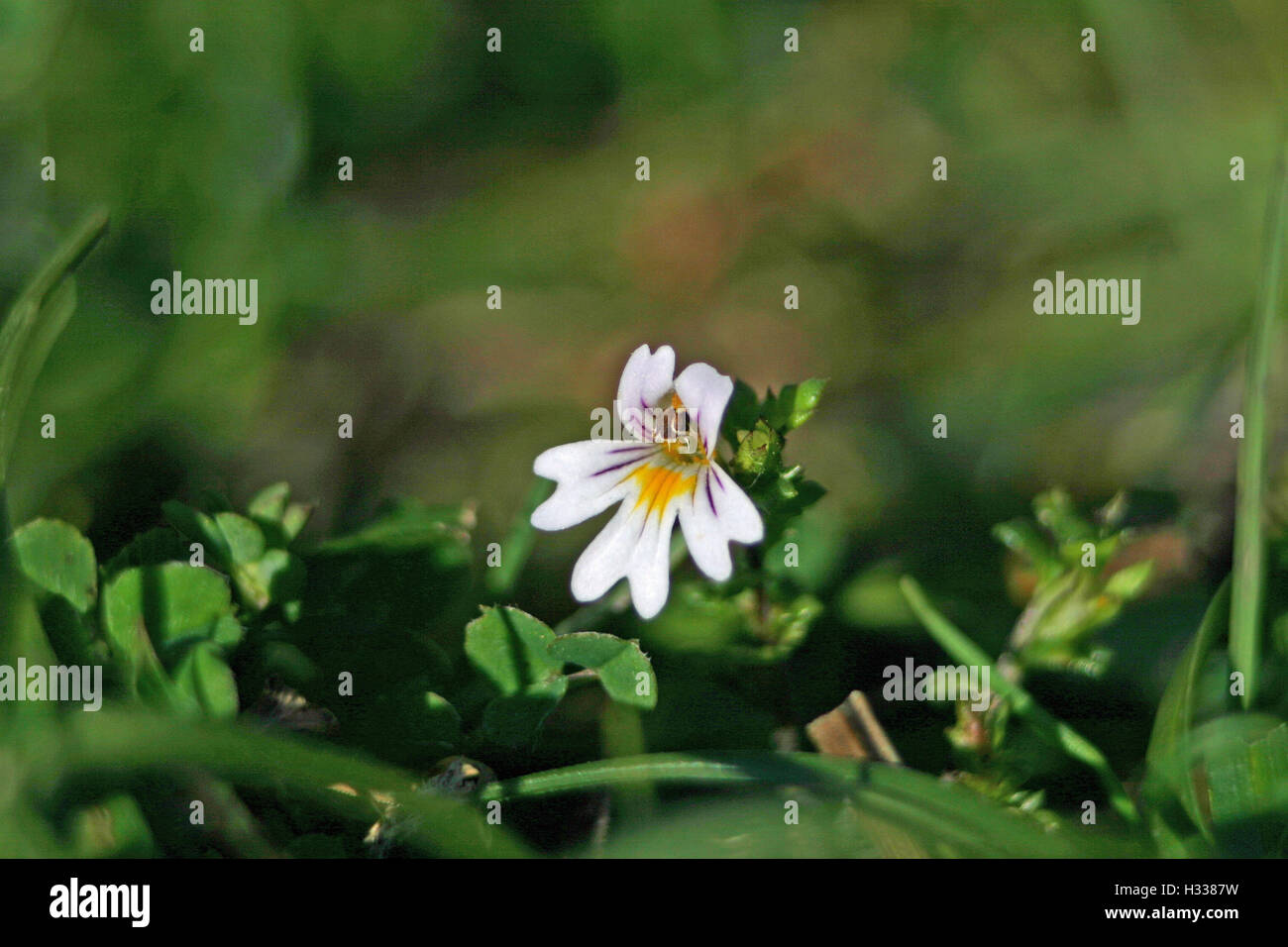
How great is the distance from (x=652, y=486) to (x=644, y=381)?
0.20 meters

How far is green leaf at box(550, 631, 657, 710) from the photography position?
195cm

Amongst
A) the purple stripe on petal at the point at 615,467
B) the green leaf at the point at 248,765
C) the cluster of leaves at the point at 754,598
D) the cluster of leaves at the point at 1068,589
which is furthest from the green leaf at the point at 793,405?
the green leaf at the point at 248,765

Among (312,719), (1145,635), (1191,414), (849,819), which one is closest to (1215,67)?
(1191,414)

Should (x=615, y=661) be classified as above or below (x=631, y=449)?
below

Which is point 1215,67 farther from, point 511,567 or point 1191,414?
point 511,567

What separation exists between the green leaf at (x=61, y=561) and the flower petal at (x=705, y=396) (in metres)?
1.11

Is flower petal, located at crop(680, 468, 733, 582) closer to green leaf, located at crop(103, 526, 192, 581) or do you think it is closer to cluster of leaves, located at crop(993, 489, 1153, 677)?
cluster of leaves, located at crop(993, 489, 1153, 677)

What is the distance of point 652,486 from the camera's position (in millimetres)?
1971

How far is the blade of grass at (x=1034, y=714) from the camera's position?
1966 millimetres

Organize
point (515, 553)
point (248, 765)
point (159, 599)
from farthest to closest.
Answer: point (515, 553)
point (159, 599)
point (248, 765)
